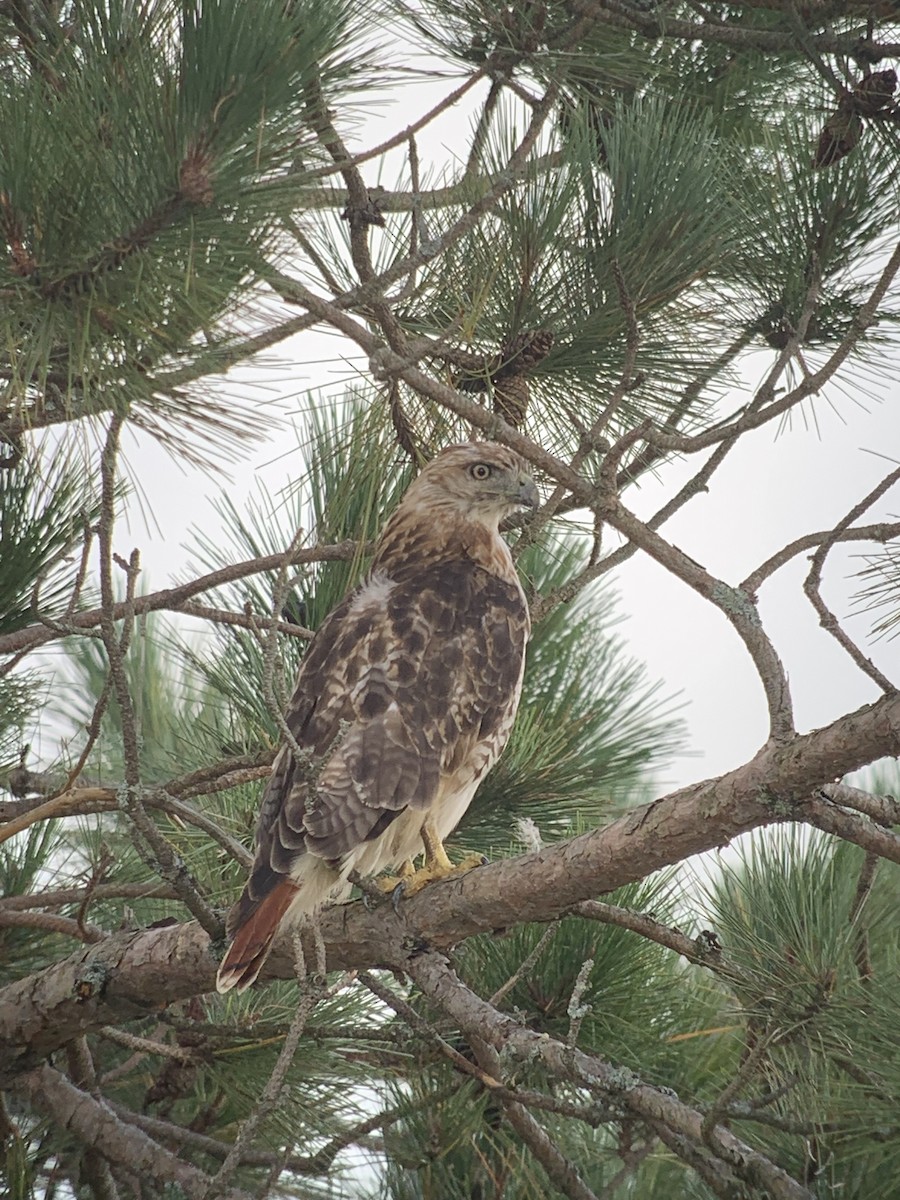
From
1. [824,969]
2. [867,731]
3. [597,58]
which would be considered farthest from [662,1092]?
[597,58]

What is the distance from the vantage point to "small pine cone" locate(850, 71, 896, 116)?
319cm

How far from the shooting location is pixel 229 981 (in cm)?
289

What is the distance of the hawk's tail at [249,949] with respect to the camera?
9.50 feet

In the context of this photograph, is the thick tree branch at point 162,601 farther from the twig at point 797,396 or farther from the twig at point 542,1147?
the twig at point 542,1147

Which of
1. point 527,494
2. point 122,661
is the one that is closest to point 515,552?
point 527,494

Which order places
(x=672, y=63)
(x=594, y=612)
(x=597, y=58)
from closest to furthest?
(x=597, y=58)
(x=672, y=63)
(x=594, y=612)

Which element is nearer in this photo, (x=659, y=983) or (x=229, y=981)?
(x=229, y=981)

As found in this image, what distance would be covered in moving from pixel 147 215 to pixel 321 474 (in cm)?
143

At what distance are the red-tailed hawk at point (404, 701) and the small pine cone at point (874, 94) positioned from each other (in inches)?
52.1

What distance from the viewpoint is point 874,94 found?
10.4 ft

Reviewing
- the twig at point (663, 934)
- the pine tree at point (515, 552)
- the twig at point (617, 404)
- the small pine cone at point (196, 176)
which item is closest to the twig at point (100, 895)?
the pine tree at point (515, 552)

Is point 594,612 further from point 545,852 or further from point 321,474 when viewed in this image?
point 545,852

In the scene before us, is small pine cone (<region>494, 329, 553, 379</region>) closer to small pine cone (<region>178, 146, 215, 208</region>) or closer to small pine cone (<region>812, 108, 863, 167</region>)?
small pine cone (<region>812, 108, 863, 167</region>)

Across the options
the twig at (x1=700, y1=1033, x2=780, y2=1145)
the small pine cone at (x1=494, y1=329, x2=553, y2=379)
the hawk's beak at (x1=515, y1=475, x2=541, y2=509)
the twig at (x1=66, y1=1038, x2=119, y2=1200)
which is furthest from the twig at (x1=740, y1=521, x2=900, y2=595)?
the twig at (x1=66, y1=1038, x2=119, y2=1200)
